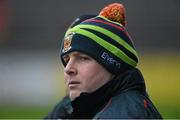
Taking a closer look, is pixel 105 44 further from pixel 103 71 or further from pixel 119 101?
pixel 119 101

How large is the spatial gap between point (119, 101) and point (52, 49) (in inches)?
324

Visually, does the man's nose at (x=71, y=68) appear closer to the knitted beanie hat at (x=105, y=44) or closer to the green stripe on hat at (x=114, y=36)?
the knitted beanie hat at (x=105, y=44)

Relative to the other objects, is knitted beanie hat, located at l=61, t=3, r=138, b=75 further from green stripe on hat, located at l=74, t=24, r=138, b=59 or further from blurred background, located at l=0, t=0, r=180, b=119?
blurred background, located at l=0, t=0, r=180, b=119

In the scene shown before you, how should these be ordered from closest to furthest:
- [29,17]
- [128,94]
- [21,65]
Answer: [128,94] → [21,65] → [29,17]

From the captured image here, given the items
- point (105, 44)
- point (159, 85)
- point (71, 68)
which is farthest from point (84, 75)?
point (159, 85)

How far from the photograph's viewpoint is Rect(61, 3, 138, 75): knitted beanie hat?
2.83m

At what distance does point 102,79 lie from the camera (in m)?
2.81

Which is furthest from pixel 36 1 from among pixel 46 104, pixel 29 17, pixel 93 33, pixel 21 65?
pixel 93 33

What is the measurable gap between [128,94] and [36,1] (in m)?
8.82

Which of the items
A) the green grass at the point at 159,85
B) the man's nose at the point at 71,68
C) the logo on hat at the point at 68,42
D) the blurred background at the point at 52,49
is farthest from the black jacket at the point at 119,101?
the green grass at the point at 159,85

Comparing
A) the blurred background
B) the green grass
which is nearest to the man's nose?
the blurred background

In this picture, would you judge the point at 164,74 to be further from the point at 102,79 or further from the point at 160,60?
the point at 102,79

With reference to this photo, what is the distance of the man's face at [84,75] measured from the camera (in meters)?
2.78

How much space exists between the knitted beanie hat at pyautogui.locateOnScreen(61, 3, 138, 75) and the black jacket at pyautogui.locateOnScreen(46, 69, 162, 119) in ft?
0.20
